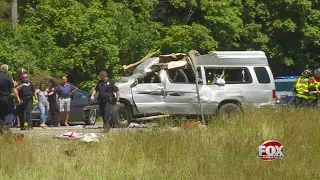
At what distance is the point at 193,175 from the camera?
11.4 metres

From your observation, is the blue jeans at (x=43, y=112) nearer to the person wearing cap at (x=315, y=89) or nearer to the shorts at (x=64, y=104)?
the shorts at (x=64, y=104)

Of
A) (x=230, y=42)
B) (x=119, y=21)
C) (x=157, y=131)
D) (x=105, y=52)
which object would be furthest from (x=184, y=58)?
(x=230, y=42)

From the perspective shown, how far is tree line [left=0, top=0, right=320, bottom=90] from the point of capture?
31000 millimetres

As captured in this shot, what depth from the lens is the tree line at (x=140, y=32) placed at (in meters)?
31.0

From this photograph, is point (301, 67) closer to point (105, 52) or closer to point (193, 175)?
point (105, 52)

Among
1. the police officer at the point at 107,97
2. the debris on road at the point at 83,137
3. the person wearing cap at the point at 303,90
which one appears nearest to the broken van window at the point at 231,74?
the person wearing cap at the point at 303,90

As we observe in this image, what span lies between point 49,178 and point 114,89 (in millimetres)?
7154

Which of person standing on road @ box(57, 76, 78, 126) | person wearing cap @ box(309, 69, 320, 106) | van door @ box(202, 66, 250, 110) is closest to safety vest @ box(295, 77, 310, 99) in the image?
person wearing cap @ box(309, 69, 320, 106)

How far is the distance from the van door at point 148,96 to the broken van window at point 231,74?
1470 mm

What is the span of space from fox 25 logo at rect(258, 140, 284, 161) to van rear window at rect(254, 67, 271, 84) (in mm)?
10003

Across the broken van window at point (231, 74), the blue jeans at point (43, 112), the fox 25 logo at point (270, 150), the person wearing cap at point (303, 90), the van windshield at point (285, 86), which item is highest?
the broken van window at point (231, 74)

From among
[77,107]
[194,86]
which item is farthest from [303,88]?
[77,107]

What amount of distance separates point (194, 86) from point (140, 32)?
14.2 metres

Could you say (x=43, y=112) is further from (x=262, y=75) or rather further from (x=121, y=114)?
(x=262, y=75)
